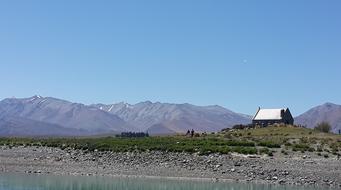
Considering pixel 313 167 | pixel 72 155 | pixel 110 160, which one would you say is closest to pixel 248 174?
pixel 313 167

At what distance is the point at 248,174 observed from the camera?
52.4 m

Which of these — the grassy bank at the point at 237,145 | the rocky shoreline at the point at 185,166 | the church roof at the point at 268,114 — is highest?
the church roof at the point at 268,114

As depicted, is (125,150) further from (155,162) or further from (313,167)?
(313,167)

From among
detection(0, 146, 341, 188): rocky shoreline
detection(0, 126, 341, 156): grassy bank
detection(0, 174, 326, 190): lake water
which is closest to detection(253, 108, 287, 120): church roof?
detection(0, 126, 341, 156): grassy bank

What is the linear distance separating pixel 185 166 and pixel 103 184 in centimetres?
1280

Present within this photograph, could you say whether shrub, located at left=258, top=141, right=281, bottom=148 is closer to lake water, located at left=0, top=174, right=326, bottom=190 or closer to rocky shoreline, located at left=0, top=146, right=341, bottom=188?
rocky shoreline, located at left=0, top=146, right=341, bottom=188

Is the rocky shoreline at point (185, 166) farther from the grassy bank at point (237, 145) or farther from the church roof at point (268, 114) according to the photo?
the church roof at point (268, 114)

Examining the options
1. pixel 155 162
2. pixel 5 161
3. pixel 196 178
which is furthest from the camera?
pixel 5 161

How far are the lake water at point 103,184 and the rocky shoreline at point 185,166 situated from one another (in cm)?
368

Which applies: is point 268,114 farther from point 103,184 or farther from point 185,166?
point 103,184

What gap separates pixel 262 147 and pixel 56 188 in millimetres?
31622

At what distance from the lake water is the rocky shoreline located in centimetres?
368

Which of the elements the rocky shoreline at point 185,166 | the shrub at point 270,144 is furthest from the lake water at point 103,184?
the shrub at point 270,144

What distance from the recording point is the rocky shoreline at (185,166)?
51562 mm
